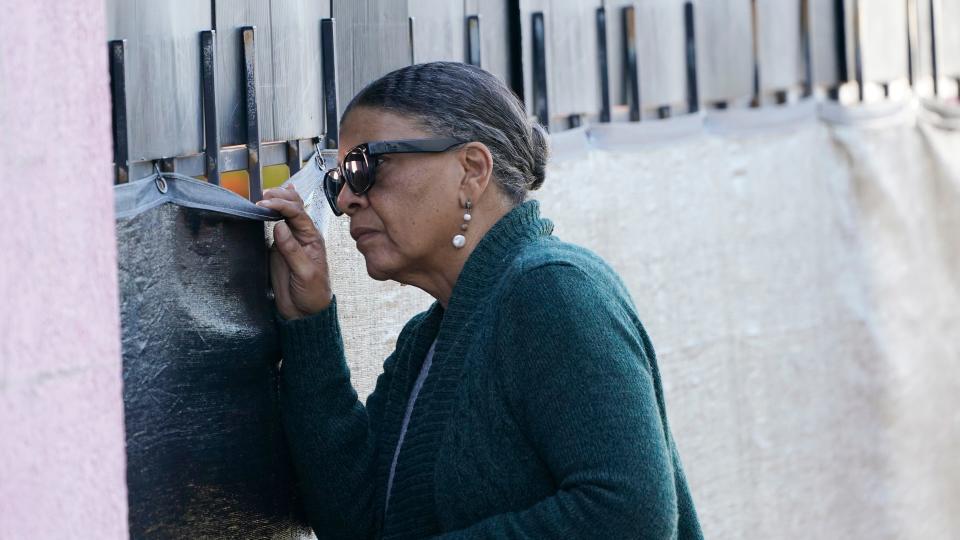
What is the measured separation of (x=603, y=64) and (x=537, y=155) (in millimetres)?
1416

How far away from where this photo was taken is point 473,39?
3152 millimetres

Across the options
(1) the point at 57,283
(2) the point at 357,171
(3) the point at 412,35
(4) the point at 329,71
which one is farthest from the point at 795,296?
(1) the point at 57,283

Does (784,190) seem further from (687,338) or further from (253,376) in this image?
(253,376)

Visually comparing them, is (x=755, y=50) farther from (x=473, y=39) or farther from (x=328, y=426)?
(x=328, y=426)

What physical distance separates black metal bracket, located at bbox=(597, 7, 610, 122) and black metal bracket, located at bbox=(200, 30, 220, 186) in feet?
5.01

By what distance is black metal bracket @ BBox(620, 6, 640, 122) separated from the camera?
3645 millimetres

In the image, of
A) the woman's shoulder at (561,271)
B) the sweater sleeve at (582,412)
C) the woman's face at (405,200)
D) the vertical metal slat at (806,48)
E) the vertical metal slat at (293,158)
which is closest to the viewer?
the sweater sleeve at (582,412)

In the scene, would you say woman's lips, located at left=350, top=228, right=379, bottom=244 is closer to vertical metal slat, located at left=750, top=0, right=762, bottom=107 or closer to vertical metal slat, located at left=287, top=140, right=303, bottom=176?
vertical metal slat, located at left=287, top=140, right=303, bottom=176

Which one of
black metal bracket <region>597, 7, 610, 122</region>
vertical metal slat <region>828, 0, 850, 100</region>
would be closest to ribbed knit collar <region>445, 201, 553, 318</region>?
black metal bracket <region>597, 7, 610, 122</region>

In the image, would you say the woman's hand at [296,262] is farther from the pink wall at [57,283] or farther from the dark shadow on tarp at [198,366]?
the pink wall at [57,283]

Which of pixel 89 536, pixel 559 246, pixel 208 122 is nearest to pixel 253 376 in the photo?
pixel 208 122

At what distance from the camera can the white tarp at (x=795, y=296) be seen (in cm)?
373

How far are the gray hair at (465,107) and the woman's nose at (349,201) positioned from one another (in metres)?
0.16

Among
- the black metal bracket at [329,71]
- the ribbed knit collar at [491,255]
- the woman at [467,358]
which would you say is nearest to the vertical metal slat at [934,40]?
the black metal bracket at [329,71]
